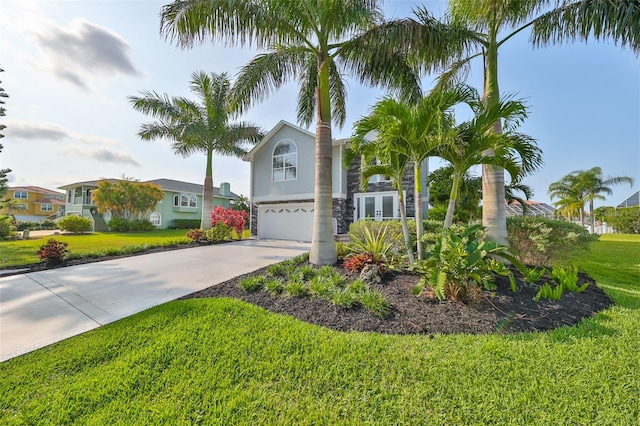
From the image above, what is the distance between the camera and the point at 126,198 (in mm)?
21109

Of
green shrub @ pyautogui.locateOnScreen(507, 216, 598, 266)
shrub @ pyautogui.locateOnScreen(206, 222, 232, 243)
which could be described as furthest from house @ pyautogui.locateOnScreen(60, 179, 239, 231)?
green shrub @ pyautogui.locateOnScreen(507, 216, 598, 266)

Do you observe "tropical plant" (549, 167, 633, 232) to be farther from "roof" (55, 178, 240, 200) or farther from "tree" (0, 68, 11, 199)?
"tree" (0, 68, 11, 199)

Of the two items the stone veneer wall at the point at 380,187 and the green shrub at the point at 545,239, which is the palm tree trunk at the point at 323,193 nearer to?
the green shrub at the point at 545,239

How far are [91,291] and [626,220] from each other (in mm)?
40027

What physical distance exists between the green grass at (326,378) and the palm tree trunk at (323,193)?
118 inches

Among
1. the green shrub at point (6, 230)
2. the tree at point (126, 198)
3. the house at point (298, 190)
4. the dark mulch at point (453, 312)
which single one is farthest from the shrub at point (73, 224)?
the dark mulch at point (453, 312)

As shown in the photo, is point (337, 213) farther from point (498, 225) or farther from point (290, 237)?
point (498, 225)

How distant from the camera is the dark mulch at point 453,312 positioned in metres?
3.29

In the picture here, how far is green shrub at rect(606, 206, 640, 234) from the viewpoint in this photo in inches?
934

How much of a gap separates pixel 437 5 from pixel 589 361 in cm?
757

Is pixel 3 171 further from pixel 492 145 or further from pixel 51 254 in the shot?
pixel 492 145

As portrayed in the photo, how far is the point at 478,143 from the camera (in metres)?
4.86

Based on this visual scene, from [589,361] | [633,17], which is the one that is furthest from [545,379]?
[633,17]

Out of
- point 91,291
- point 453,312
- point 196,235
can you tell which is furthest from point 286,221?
point 453,312
